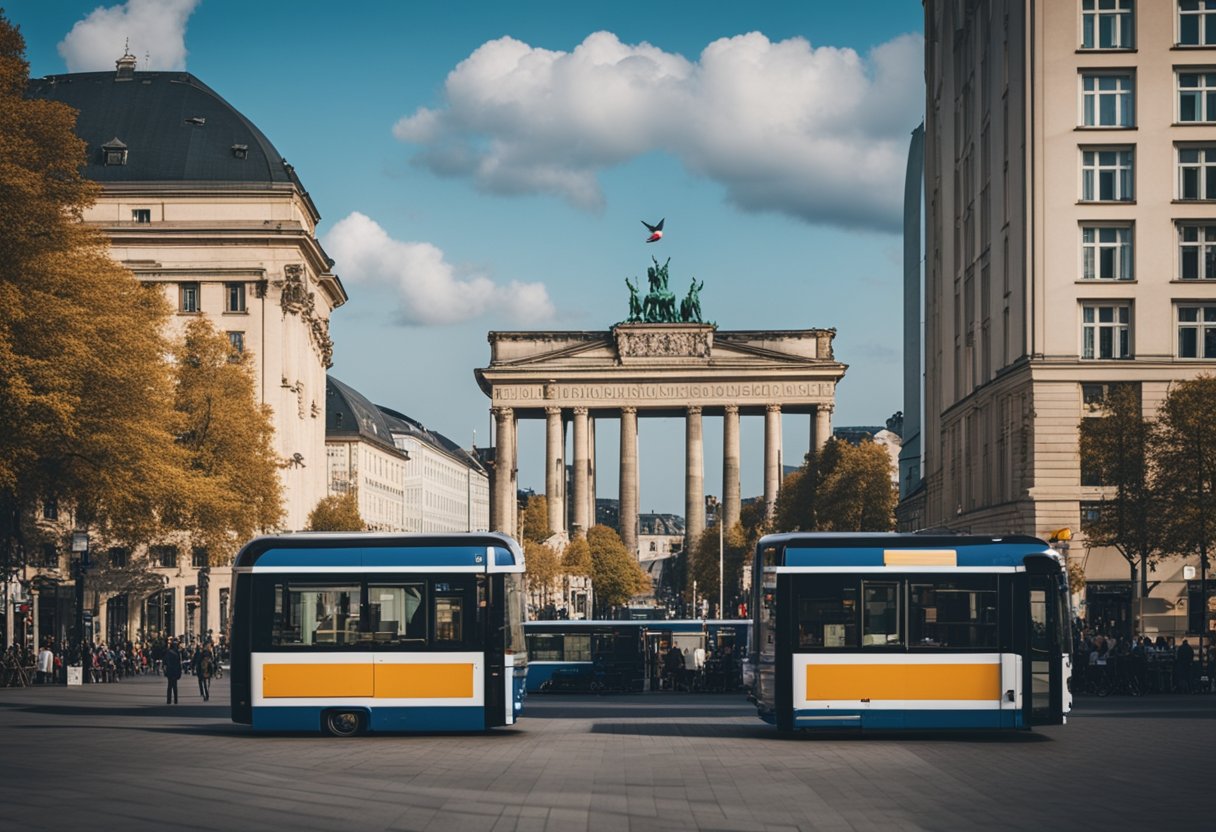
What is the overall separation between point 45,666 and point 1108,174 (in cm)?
4076

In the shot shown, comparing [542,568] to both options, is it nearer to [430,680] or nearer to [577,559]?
[577,559]

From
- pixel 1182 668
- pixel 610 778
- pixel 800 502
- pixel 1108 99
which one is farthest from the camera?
pixel 800 502

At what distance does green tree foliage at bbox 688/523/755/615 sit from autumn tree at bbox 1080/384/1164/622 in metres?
89.0

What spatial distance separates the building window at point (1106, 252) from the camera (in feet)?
226

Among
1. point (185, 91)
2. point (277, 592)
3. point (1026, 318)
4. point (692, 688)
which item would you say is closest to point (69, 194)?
point (277, 592)

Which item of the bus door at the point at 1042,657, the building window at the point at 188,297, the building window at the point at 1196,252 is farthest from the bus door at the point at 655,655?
the building window at the point at 188,297

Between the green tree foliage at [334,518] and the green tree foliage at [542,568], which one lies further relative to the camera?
the green tree foliage at [542,568]

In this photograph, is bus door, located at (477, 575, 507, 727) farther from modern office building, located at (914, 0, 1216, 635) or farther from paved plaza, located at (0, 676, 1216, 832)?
modern office building, located at (914, 0, 1216, 635)

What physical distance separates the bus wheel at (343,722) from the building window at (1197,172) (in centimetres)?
4375

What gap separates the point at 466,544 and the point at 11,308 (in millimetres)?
19411

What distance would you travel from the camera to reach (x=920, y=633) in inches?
1348

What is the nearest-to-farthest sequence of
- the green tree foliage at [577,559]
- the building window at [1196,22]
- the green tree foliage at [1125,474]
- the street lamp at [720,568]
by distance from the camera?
1. the green tree foliage at [1125,474]
2. the building window at [1196,22]
3. the street lamp at [720,568]
4. the green tree foliage at [577,559]

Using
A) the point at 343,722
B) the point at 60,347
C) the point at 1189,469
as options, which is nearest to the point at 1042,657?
the point at 343,722

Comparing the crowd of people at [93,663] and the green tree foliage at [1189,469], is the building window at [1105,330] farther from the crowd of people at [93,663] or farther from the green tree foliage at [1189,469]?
the crowd of people at [93,663]
